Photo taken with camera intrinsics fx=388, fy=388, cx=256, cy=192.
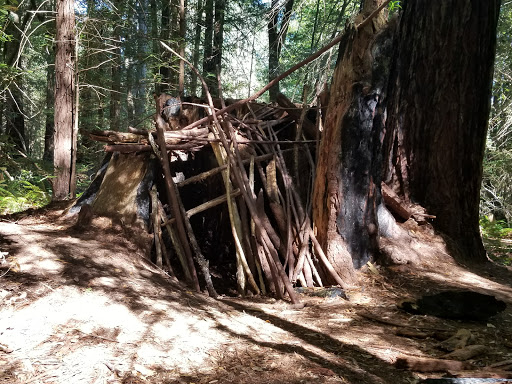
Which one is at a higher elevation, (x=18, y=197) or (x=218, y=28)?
(x=218, y=28)

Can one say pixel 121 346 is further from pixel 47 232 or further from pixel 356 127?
pixel 356 127

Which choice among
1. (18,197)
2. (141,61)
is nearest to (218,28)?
(141,61)

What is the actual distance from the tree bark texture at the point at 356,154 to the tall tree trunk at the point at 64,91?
15.0 ft

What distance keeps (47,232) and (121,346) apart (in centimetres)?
227

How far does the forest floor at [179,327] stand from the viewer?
216cm

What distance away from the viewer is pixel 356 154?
429 cm

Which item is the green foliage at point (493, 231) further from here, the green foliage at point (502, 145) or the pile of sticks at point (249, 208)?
the pile of sticks at point (249, 208)

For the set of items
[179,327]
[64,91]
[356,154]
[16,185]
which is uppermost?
[64,91]

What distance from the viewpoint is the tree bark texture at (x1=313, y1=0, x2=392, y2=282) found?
4246 mm

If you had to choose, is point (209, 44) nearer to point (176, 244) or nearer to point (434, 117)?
point (434, 117)

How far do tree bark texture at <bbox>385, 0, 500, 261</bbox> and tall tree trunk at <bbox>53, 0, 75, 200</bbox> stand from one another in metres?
5.12

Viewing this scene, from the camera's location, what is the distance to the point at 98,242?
4.02m

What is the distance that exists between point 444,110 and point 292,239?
265 cm

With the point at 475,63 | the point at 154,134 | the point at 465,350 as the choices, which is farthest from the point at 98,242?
the point at 475,63
